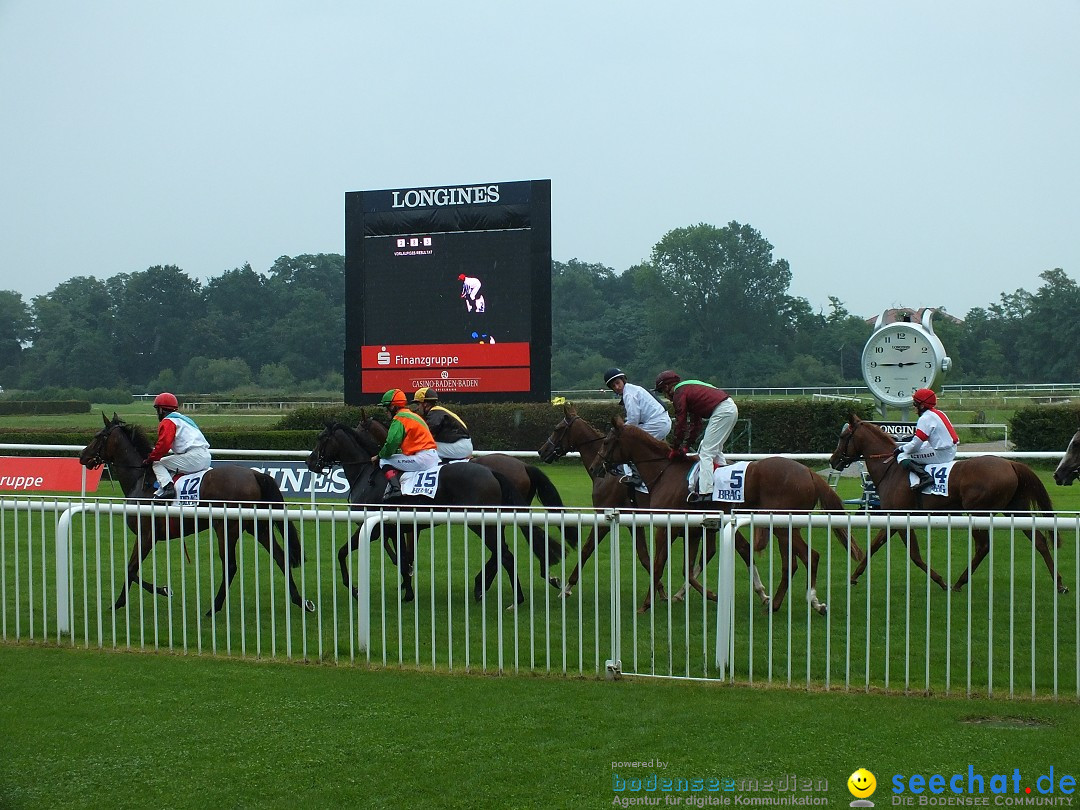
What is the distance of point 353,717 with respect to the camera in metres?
4.82

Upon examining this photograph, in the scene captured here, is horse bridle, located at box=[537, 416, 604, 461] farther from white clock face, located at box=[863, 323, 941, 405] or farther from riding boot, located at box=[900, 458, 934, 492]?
white clock face, located at box=[863, 323, 941, 405]

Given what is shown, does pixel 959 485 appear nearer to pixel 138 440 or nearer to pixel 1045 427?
pixel 138 440

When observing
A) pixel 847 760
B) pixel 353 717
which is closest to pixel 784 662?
pixel 847 760

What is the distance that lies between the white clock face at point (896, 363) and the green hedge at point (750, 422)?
26.0 ft

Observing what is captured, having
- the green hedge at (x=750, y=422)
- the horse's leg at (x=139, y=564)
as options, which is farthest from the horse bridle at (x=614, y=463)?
the green hedge at (x=750, y=422)

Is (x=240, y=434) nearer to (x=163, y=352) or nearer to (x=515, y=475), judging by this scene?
(x=515, y=475)

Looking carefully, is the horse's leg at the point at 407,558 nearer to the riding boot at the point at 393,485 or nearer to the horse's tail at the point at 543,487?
the riding boot at the point at 393,485

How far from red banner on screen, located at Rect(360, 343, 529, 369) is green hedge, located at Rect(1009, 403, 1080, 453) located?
388 inches

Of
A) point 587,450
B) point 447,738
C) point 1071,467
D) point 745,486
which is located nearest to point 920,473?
point 1071,467

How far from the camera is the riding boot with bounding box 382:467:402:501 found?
28.2 ft

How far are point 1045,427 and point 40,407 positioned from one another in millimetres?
36756

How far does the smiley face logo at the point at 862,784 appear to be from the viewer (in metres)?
3.77

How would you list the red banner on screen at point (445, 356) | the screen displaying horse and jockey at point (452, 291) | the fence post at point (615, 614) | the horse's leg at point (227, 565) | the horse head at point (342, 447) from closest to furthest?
the fence post at point (615, 614) → the horse's leg at point (227, 565) → the horse head at point (342, 447) → the screen displaying horse and jockey at point (452, 291) → the red banner on screen at point (445, 356)

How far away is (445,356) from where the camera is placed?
1712cm
